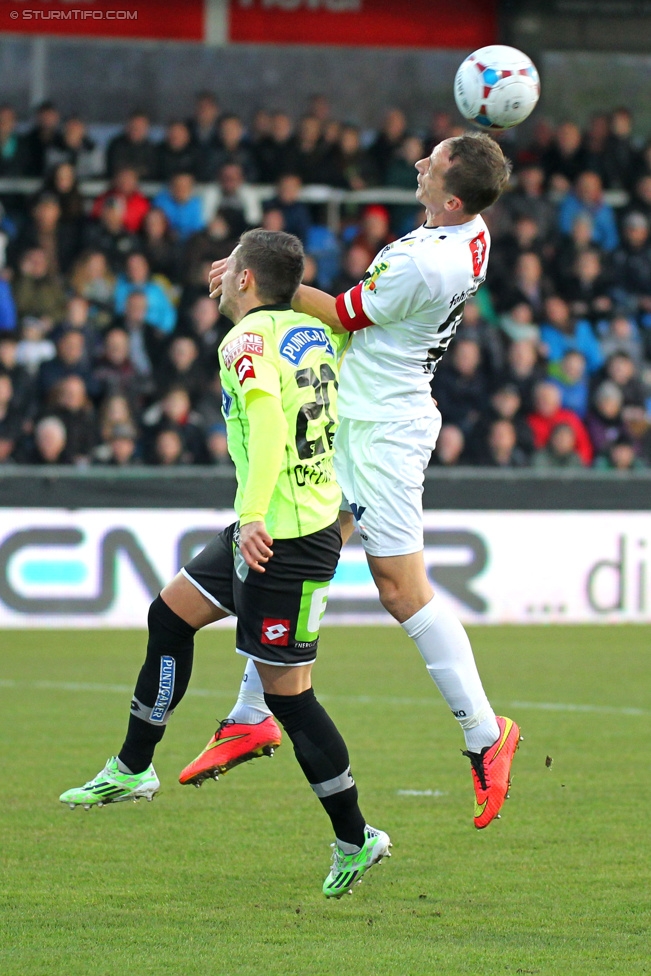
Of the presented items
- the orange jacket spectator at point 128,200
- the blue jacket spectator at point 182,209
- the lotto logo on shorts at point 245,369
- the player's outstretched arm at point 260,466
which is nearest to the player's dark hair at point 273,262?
the lotto logo on shorts at point 245,369

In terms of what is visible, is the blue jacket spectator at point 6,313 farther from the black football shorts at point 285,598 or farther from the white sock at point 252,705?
the black football shorts at point 285,598

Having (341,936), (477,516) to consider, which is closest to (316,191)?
(477,516)

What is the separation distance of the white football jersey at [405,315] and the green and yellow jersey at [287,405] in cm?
37

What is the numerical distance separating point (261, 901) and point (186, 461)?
349 inches

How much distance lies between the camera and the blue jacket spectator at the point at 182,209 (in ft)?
50.8

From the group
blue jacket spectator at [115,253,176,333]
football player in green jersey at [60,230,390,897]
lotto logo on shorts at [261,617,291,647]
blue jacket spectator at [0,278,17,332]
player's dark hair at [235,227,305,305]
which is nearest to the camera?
football player in green jersey at [60,230,390,897]

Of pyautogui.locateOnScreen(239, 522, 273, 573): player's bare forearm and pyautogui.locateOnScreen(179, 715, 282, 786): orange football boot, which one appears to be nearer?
pyautogui.locateOnScreen(239, 522, 273, 573): player's bare forearm

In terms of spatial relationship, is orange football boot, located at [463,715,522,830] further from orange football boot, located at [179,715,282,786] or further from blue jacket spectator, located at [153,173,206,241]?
blue jacket spectator, located at [153,173,206,241]

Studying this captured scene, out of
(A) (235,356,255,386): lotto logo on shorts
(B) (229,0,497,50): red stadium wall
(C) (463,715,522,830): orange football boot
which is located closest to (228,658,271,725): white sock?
(C) (463,715,522,830): orange football boot

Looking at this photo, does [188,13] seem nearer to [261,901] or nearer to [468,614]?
[468,614]

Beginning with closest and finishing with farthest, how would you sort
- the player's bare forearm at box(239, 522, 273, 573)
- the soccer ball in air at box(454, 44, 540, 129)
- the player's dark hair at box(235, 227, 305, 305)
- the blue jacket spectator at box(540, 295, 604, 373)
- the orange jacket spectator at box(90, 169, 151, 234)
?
the player's bare forearm at box(239, 522, 273, 573) < the player's dark hair at box(235, 227, 305, 305) < the soccer ball in air at box(454, 44, 540, 129) < the orange jacket spectator at box(90, 169, 151, 234) < the blue jacket spectator at box(540, 295, 604, 373)

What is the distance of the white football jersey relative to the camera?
5039mm

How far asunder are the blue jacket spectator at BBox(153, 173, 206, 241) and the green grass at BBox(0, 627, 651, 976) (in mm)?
7258

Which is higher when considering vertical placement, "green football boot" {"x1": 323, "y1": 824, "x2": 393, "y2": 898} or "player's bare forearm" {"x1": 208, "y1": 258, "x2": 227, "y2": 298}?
"player's bare forearm" {"x1": 208, "y1": 258, "x2": 227, "y2": 298}
